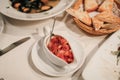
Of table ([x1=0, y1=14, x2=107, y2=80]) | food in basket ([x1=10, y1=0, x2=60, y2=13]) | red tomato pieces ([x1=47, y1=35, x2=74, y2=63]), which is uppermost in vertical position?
food in basket ([x1=10, y1=0, x2=60, y2=13])

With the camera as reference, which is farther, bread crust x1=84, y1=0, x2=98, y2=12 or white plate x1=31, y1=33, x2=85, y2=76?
bread crust x1=84, y1=0, x2=98, y2=12

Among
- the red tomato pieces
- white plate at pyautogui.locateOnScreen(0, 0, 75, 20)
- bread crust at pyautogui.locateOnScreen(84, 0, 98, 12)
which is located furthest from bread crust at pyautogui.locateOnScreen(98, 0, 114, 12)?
the red tomato pieces

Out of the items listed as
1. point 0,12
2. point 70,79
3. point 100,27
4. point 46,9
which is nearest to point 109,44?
point 100,27

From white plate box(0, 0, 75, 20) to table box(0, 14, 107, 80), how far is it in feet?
0.15

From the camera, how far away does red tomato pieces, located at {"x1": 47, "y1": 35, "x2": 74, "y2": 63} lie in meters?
0.70

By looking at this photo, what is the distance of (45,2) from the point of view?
93cm

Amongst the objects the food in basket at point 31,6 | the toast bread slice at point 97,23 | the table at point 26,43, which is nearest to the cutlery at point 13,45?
the table at point 26,43

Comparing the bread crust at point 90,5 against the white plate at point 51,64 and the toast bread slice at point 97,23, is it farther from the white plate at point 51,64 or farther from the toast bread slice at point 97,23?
the white plate at point 51,64

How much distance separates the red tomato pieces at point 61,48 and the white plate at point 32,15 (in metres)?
0.14

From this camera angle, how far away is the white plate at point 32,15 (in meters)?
0.84

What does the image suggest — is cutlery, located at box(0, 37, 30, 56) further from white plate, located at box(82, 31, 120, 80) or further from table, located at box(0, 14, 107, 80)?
white plate, located at box(82, 31, 120, 80)

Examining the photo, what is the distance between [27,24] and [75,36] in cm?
21

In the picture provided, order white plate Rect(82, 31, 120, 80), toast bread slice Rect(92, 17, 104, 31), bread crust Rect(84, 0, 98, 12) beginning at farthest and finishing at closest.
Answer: bread crust Rect(84, 0, 98, 12)
toast bread slice Rect(92, 17, 104, 31)
white plate Rect(82, 31, 120, 80)

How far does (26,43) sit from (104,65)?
1.00 ft
